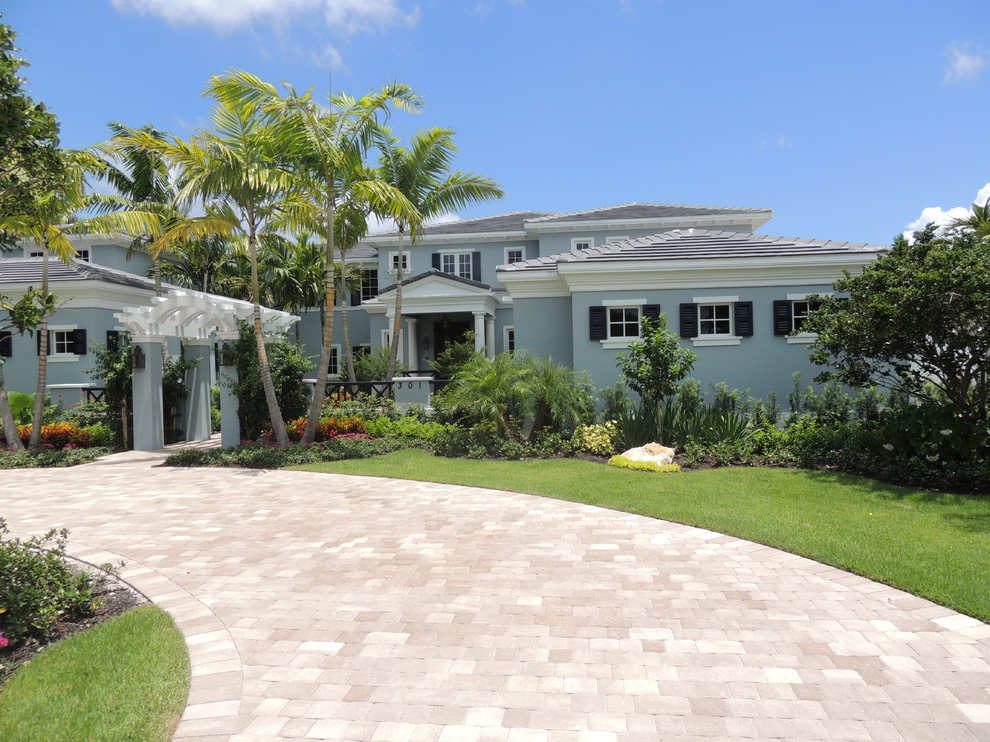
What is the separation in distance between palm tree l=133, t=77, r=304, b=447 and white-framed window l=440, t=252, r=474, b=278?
15956mm

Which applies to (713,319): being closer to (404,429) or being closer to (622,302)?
(622,302)

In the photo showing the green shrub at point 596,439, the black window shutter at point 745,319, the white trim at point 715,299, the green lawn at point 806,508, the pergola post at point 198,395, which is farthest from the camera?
the pergola post at point 198,395

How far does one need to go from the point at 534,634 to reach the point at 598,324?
11.1 m

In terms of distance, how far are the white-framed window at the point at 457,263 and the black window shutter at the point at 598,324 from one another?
14.8m

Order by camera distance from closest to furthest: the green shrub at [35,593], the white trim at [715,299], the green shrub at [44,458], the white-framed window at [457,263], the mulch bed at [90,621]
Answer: the mulch bed at [90,621] → the green shrub at [35,593] → the green shrub at [44,458] → the white trim at [715,299] → the white-framed window at [457,263]

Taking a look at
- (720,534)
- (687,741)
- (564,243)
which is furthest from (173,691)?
(564,243)

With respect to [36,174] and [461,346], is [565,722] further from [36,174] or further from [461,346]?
[461,346]

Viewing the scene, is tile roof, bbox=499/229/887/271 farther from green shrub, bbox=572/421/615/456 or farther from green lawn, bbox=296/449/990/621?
green lawn, bbox=296/449/990/621

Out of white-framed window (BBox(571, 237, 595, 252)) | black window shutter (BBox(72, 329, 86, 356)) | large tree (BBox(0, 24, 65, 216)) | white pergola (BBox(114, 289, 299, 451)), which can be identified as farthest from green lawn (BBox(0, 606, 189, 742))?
white-framed window (BBox(571, 237, 595, 252))

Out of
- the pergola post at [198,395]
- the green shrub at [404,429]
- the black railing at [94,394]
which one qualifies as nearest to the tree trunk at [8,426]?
the black railing at [94,394]

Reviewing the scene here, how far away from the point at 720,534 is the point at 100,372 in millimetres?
15488

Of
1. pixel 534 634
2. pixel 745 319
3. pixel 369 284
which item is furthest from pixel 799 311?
pixel 369 284

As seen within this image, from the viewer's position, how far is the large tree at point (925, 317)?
904cm

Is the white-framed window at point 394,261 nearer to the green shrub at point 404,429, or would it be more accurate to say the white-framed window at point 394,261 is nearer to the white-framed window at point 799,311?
the green shrub at point 404,429
